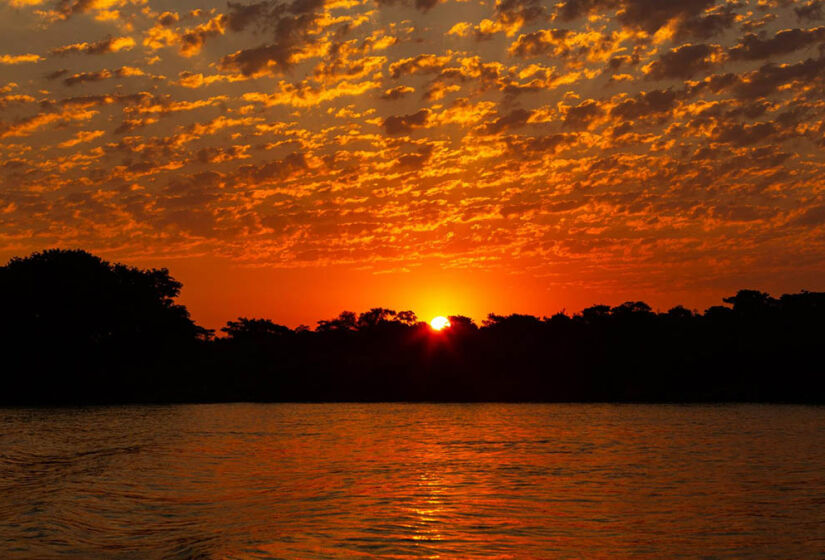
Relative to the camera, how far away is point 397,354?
122m

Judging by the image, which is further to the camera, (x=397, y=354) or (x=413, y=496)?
(x=397, y=354)

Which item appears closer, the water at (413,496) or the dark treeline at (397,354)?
the water at (413,496)

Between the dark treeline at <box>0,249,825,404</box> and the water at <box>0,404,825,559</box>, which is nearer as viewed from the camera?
the water at <box>0,404,825,559</box>

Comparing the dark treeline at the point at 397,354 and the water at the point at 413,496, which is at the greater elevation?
the dark treeline at the point at 397,354

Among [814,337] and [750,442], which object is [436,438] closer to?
[750,442]

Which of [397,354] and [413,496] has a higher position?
[397,354]

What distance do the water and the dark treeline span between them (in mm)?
57029

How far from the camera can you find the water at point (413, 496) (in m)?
17.5

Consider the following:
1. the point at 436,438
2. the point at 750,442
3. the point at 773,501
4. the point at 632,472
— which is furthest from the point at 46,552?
the point at 750,442

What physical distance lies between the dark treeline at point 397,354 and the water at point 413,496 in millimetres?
57029

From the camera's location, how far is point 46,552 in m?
16.8

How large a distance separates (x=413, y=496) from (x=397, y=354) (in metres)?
97.5

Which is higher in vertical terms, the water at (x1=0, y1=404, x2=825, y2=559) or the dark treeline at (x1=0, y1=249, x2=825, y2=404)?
the dark treeline at (x1=0, y1=249, x2=825, y2=404)

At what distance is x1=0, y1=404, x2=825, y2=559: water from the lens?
17.5 meters
